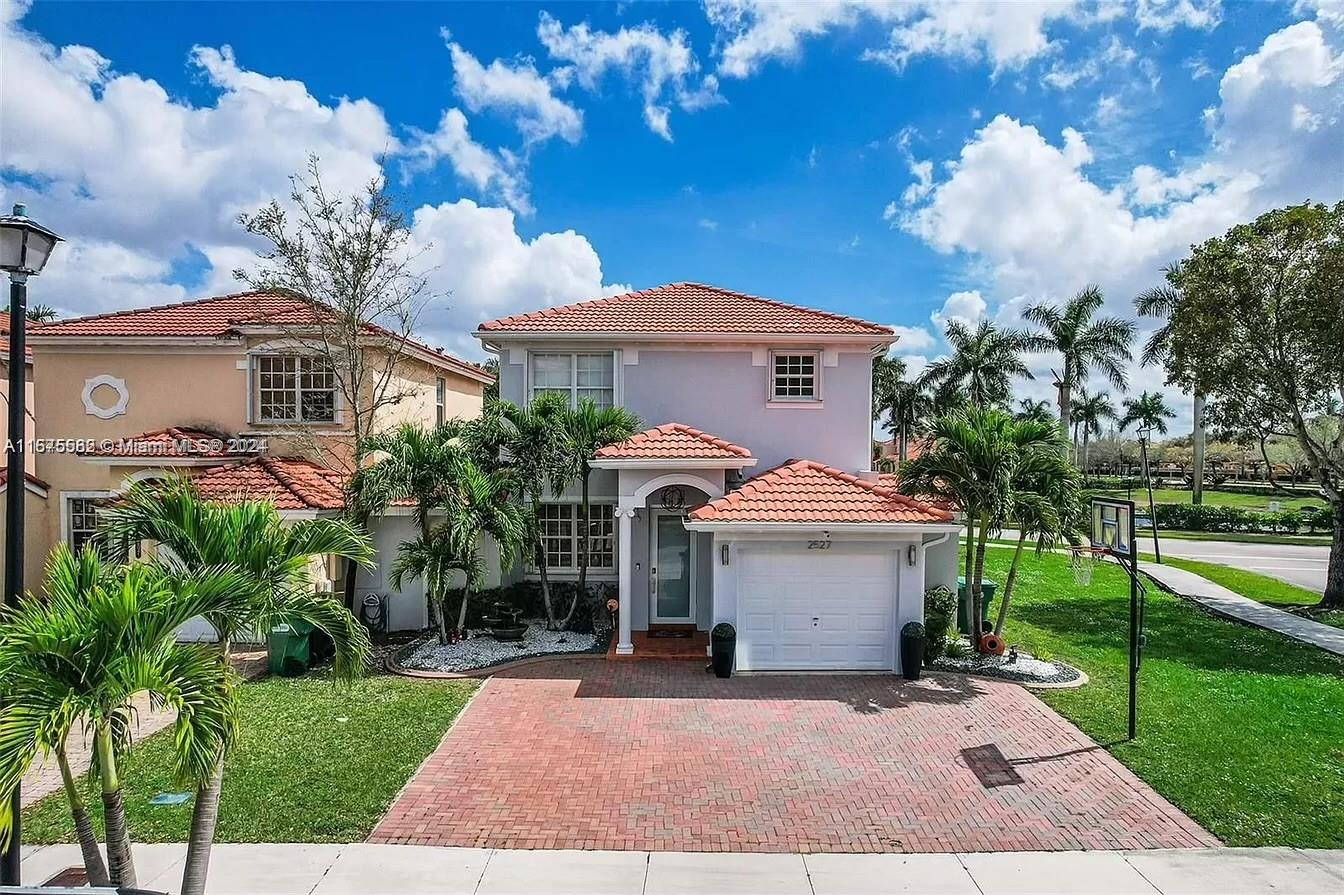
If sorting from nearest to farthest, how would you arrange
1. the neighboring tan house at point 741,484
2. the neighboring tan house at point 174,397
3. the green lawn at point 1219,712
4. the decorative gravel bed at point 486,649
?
the green lawn at point 1219,712
the neighboring tan house at point 741,484
the decorative gravel bed at point 486,649
the neighboring tan house at point 174,397

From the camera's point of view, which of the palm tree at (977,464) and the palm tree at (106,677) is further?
the palm tree at (977,464)

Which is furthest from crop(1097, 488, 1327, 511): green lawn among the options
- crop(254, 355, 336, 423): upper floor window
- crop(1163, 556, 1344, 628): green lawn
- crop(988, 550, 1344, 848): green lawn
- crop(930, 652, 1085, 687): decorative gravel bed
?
crop(254, 355, 336, 423): upper floor window

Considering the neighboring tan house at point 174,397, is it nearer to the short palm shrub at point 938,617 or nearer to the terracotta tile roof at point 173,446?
the terracotta tile roof at point 173,446

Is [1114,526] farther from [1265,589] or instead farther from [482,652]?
[1265,589]

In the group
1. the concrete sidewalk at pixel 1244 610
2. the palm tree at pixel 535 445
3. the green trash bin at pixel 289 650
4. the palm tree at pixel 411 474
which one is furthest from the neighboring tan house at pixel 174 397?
the concrete sidewalk at pixel 1244 610

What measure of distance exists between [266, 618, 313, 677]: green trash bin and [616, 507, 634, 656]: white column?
5.82 metres

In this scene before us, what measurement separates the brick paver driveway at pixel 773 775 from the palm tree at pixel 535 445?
3930 millimetres

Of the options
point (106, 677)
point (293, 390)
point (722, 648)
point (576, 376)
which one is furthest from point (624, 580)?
point (293, 390)

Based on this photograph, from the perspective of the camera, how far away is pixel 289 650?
1250 centimetres

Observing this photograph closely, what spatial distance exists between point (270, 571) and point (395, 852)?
3.22 meters

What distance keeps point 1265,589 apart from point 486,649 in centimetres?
2485

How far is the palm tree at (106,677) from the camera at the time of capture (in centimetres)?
435

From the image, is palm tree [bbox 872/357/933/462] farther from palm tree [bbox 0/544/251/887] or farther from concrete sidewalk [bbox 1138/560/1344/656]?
palm tree [bbox 0/544/251/887]

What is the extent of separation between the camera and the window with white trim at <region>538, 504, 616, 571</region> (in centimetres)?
1609
